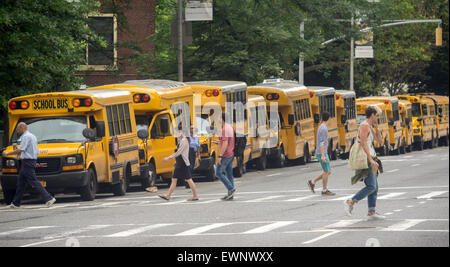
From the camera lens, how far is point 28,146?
64.7 feet

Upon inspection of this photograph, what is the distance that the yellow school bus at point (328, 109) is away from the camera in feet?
129

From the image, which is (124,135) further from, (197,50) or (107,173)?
(197,50)

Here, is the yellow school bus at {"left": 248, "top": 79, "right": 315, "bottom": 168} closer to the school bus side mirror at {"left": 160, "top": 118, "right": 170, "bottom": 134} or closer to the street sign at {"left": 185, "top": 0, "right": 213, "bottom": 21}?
the street sign at {"left": 185, "top": 0, "right": 213, "bottom": 21}

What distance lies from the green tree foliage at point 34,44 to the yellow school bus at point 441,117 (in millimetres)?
35721

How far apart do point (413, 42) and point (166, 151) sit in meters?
43.7

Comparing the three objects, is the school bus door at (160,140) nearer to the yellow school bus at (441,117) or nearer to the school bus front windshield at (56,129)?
the school bus front windshield at (56,129)

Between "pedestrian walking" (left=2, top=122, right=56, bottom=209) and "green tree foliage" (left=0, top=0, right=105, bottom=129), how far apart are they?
163 inches

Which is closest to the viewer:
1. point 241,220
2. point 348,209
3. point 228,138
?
point 348,209

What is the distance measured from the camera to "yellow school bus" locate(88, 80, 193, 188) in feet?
84.0

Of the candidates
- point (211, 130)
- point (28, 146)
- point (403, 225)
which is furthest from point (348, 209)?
point (211, 130)

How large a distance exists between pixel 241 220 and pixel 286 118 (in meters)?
19.2

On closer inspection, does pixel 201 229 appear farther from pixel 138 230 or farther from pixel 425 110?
pixel 425 110

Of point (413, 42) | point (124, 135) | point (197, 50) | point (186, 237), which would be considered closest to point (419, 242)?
point (186, 237)

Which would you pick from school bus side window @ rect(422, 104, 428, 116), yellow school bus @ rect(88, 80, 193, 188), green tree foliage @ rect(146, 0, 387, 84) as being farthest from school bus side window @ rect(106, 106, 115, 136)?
school bus side window @ rect(422, 104, 428, 116)
